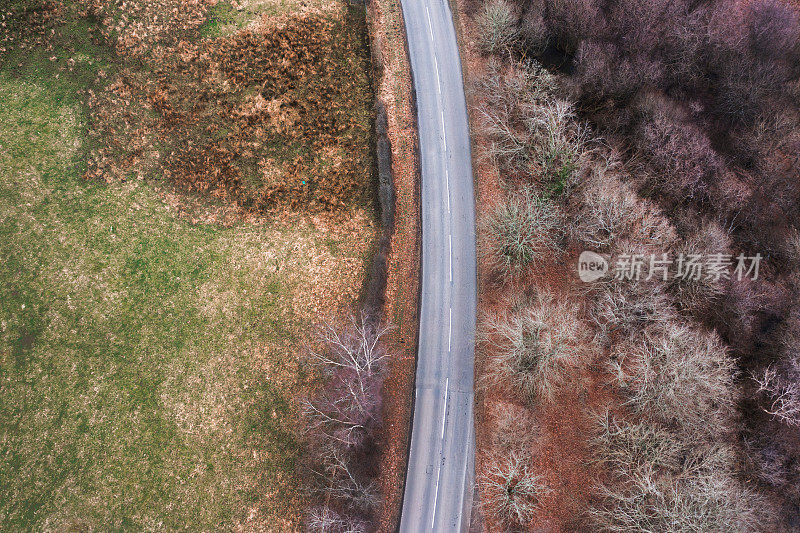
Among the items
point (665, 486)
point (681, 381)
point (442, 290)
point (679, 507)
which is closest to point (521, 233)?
point (442, 290)

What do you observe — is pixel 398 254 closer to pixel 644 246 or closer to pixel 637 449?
pixel 644 246

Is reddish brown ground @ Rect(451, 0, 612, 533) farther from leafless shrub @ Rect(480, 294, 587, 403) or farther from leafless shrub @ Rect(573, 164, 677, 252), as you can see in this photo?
leafless shrub @ Rect(573, 164, 677, 252)

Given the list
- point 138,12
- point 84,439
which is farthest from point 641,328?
point 138,12

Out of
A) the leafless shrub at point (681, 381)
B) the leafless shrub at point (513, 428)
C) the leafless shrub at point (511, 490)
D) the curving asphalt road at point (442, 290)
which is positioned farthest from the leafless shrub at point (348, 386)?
the leafless shrub at point (681, 381)

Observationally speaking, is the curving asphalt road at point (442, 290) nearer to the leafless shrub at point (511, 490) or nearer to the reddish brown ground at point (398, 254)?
the reddish brown ground at point (398, 254)

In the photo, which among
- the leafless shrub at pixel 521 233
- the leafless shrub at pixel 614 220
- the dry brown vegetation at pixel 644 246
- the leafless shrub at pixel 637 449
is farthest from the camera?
the leafless shrub at pixel 521 233

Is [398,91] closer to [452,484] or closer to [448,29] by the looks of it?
[448,29]

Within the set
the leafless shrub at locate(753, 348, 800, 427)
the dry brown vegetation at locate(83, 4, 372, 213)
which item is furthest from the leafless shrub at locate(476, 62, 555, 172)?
the leafless shrub at locate(753, 348, 800, 427)
